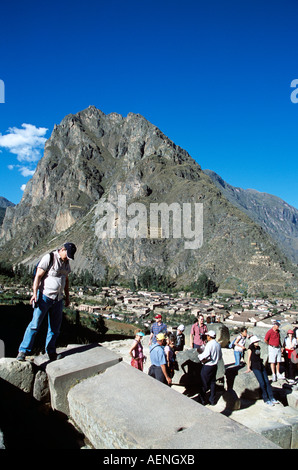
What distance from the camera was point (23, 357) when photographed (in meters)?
4.22

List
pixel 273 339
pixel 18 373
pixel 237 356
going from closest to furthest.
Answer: pixel 18 373 → pixel 273 339 → pixel 237 356

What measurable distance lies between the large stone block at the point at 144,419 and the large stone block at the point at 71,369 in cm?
10

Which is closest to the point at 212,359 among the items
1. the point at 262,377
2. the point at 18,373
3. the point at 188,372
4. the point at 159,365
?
the point at 159,365

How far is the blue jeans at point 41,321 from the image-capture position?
429 centimetres

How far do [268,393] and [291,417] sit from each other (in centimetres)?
67

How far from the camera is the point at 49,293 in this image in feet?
14.4

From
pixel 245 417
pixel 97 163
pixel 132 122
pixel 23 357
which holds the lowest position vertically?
pixel 245 417

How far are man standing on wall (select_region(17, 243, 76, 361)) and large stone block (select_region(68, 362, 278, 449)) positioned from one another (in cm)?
92

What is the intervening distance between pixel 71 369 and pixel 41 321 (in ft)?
2.62

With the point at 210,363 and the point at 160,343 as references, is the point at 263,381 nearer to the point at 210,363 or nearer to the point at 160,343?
the point at 210,363

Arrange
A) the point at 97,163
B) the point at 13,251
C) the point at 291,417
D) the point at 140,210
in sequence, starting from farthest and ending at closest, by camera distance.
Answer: the point at 97,163
the point at 13,251
the point at 140,210
the point at 291,417

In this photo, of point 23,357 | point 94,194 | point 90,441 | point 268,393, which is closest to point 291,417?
point 268,393

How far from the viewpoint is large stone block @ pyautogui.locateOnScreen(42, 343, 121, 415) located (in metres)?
3.88
